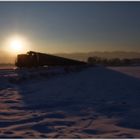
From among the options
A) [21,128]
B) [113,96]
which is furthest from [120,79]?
[21,128]

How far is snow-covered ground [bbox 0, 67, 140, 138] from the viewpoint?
2607mm

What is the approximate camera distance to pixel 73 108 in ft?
11.2

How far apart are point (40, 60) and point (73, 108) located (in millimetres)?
4362

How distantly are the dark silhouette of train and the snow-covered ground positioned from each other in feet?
6.68

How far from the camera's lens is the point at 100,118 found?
9.72ft

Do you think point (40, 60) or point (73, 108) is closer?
point (73, 108)

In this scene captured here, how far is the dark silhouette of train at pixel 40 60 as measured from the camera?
7457mm

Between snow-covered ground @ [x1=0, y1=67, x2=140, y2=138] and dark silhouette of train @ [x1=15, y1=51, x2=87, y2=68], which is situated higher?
dark silhouette of train @ [x1=15, y1=51, x2=87, y2=68]

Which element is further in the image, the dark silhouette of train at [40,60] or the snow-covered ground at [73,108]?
the dark silhouette of train at [40,60]

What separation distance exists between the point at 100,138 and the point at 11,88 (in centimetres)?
295

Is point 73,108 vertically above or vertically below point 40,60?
below

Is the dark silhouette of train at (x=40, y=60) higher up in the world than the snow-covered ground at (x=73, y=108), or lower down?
higher up

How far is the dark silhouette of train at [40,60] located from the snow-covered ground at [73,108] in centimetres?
204

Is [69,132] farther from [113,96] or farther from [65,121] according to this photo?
[113,96]
